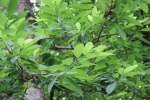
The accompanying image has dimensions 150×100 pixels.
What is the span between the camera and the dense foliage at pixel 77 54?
28.0 inches

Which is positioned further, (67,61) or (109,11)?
(109,11)

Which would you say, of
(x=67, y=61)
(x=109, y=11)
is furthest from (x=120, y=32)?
(x=67, y=61)

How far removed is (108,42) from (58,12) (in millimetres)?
340

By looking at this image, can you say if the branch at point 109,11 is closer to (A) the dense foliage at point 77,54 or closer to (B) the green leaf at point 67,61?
(A) the dense foliage at point 77,54

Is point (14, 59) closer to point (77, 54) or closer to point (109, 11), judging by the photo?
point (77, 54)

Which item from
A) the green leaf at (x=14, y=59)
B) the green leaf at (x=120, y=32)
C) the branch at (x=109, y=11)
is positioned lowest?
the green leaf at (x=120, y=32)

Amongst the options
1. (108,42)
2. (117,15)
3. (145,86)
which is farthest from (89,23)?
(145,86)

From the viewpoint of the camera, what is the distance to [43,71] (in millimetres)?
809

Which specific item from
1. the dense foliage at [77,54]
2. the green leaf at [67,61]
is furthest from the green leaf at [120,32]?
the green leaf at [67,61]

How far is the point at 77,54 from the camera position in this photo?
667mm

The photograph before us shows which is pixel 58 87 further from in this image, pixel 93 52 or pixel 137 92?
pixel 137 92

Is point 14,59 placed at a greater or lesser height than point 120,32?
greater

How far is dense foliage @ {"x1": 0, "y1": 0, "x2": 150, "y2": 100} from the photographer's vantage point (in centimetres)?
71

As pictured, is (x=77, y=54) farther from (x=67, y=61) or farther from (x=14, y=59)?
(x=14, y=59)
